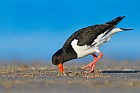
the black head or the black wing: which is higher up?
the black wing

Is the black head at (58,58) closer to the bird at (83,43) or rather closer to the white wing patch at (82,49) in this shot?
the bird at (83,43)

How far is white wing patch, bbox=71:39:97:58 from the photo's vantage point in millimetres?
18578

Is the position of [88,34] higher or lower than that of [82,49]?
higher

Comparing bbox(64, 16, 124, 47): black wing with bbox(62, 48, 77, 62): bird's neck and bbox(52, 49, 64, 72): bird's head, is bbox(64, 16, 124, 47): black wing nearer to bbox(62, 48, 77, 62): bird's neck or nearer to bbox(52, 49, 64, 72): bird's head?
bbox(62, 48, 77, 62): bird's neck

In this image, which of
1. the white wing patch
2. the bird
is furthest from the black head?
the white wing patch

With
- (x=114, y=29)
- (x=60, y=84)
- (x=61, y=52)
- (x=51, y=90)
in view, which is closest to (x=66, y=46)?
(x=61, y=52)

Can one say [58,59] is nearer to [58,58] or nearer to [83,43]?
[58,58]

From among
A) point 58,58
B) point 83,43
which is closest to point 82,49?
point 83,43

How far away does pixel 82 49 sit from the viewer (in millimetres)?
18859

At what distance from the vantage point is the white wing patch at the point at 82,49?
18.6 meters

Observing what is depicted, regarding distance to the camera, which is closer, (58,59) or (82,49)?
(82,49)

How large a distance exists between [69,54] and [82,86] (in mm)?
7152

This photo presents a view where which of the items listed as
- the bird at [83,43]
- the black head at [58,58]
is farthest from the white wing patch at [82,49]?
the black head at [58,58]

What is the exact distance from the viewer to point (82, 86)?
12.0m
